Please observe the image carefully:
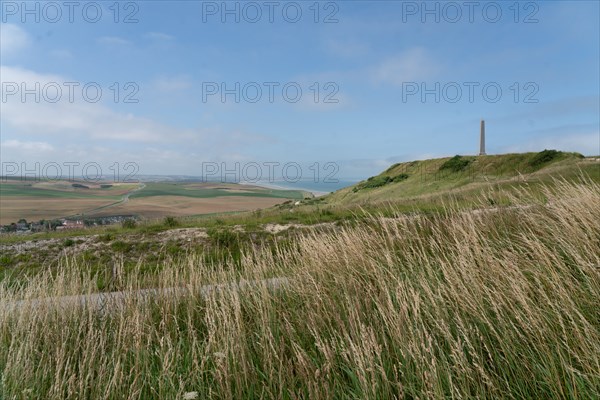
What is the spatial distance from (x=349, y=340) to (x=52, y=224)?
18.3 m

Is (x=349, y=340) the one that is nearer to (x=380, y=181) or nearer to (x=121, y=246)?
(x=121, y=246)

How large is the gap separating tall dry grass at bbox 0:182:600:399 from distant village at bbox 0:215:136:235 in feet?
42.5

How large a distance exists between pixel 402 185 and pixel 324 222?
30874 mm

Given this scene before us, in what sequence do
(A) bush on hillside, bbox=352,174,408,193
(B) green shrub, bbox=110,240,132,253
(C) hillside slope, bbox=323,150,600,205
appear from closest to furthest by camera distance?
(B) green shrub, bbox=110,240,132,253 < (C) hillside slope, bbox=323,150,600,205 < (A) bush on hillside, bbox=352,174,408,193

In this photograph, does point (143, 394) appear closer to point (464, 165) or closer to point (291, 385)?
point (291, 385)

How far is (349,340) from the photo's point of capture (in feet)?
8.09

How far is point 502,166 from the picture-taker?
132 ft

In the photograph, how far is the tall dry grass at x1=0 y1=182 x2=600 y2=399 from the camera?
2.40 m

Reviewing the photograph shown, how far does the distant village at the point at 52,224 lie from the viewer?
51.8ft

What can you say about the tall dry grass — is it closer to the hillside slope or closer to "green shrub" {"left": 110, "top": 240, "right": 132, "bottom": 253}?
"green shrub" {"left": 110, "top": 240, "right": 132, "bottom": 253}

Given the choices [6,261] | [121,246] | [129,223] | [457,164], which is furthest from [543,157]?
[6,261]

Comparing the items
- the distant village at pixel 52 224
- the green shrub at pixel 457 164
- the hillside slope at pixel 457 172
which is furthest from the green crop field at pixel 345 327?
the green shrub at pixel 457 164

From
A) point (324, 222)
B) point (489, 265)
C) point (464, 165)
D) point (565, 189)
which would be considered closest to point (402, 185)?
point (464, 165)

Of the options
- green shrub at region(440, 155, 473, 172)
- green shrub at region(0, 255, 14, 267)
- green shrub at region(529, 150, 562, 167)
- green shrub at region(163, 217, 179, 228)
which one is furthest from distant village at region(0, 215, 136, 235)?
green shrub at region(529, 150, 562, 167)
